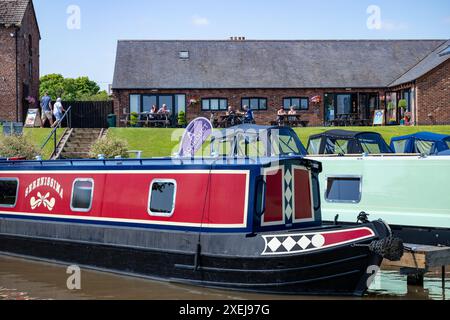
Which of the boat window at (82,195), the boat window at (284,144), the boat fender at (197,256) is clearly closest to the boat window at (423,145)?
the boat window at (284,144)

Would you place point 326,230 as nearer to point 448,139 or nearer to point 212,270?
point 212,270

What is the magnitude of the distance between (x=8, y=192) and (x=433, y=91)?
77.1 ft

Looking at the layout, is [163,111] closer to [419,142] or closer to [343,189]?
[419,142]

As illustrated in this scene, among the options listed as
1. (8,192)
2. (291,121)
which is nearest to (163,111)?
(291,121)

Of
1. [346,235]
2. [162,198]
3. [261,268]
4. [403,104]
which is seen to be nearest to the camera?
[346,235]

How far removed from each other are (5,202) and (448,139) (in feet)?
34.2

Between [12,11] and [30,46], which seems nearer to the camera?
[12,11]

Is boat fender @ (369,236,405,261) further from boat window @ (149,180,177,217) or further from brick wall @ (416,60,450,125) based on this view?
brick wall @ (416,60,450,125)

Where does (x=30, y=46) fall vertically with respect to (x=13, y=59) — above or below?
above

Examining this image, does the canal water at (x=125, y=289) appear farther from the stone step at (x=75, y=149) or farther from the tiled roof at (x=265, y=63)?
the tiled roof at (x=265, y=63)

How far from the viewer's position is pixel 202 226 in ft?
38.0

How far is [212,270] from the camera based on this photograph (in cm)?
1131

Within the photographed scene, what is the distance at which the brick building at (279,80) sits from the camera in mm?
34188

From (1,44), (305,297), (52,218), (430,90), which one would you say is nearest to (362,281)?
(305,297)
